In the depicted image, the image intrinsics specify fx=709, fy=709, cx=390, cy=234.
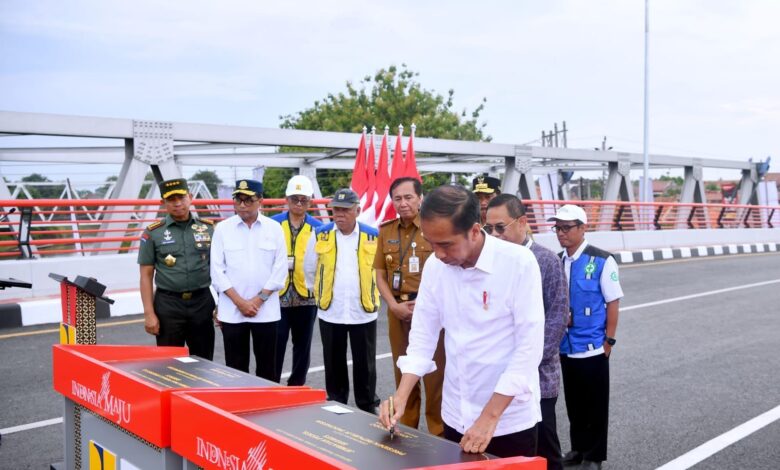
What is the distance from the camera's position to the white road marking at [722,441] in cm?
440

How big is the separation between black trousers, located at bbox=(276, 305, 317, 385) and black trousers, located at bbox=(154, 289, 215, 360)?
0.89 meters

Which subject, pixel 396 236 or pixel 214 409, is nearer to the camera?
pixel 214 409

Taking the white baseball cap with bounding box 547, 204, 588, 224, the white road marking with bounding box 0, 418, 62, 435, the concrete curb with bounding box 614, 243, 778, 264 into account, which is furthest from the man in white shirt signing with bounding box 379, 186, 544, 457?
the concrete curb with bounding box 614, 243, 778, 264

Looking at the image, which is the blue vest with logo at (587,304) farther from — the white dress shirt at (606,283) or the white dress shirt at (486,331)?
the white dress shirt at (486,331)

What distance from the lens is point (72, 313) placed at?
12.3ft

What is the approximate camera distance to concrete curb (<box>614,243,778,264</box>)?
1669cm

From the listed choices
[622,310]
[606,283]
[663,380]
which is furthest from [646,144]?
[606,283]

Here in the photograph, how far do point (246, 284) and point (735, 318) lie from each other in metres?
7.18

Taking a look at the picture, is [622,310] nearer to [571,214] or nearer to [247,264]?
[571,214]

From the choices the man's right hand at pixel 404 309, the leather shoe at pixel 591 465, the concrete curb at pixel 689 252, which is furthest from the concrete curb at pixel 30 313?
the concrete curb at pixel 689 252

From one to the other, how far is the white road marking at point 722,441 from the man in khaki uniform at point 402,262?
5.04ft

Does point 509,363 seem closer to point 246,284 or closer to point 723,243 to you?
point 246,284

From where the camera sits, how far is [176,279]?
15.7ft

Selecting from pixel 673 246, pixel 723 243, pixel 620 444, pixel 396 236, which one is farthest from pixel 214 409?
pixel 723 243
